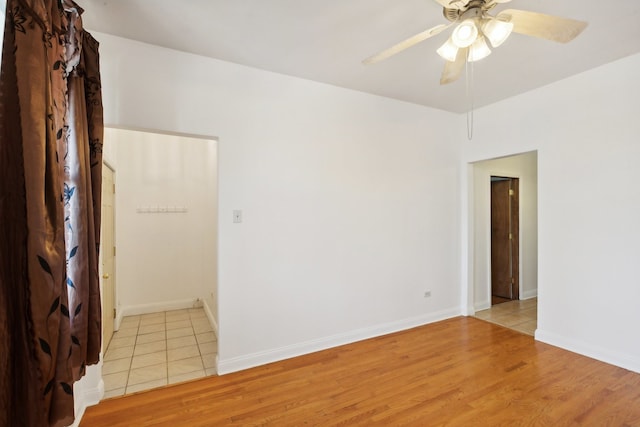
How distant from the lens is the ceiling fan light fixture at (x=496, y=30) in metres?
1.56

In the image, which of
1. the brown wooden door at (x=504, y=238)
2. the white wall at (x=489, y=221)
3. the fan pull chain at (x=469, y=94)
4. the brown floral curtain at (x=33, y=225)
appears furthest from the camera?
the brown wooden door at (x=504, y=238)

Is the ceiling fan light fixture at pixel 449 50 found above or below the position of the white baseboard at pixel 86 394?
above

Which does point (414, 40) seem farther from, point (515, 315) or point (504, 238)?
point (504, 238)

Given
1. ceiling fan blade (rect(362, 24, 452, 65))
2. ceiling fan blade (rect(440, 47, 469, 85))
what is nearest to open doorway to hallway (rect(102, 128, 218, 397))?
ceiling fan blade (rect(362, 24, 452, 65))

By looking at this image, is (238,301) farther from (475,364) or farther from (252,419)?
(475,364)

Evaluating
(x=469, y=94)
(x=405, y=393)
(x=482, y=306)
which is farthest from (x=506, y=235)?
(x=405, y=393)

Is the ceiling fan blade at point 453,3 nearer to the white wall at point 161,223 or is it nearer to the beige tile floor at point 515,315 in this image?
the white wall at point 161,223

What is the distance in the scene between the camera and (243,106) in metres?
2.71

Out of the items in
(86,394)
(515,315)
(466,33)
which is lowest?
(515,315)

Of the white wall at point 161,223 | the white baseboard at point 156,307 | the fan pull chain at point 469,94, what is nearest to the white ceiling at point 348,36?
the fan pull chain at point 469,94

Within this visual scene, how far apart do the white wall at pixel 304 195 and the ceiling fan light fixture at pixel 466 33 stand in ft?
5.33

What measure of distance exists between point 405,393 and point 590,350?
6.49 feet

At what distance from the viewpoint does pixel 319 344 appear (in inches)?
119

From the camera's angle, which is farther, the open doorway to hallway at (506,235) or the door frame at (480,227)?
the open doorway to hallway at (506,235)
